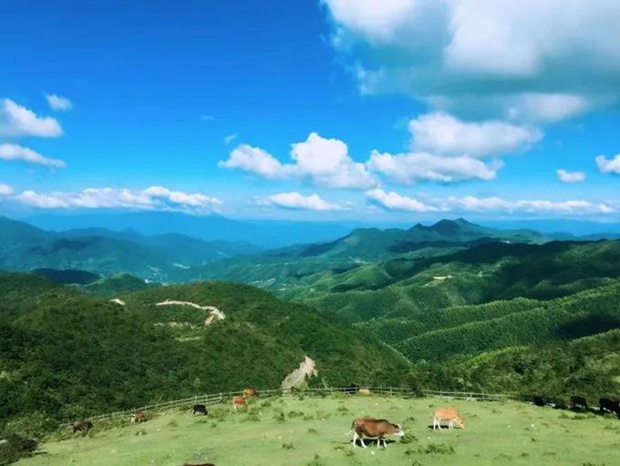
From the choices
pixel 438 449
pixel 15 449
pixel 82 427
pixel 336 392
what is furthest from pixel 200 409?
pixel 438 449

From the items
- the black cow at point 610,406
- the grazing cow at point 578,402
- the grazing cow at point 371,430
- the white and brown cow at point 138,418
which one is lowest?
the white and brown cow at point 138,418

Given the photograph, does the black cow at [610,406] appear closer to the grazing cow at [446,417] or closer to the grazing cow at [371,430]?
the grazing cow at [446,417]

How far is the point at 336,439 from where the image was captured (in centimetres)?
3120

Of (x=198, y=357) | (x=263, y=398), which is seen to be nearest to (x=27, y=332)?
(x=198, y=357)

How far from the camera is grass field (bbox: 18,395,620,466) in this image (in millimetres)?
26188

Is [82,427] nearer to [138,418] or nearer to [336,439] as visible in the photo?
[138,418]

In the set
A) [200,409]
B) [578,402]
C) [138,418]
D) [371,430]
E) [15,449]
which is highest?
[371,430]

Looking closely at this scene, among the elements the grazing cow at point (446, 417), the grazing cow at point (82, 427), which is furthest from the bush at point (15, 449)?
the grazing cow at point (446, 417)

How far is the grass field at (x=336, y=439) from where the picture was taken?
2619cm

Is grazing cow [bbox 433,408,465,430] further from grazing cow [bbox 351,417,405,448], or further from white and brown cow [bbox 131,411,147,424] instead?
white and brown cow [bbox 131,411,147,424]

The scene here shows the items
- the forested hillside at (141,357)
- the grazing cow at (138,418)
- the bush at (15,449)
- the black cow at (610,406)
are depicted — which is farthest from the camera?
the forested hillside at (141,357)

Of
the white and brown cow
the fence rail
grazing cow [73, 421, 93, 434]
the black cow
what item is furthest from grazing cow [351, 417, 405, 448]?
grazing cow [73, 421, 93, 434]

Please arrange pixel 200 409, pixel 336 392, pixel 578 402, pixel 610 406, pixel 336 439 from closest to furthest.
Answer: pixel 336 439 → pixel 610 406 → pixel 578 402 → pixel 200 409 → pixel 336 392

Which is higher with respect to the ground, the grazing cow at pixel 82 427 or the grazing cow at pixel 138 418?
the grazing cow at pixel 138 418
